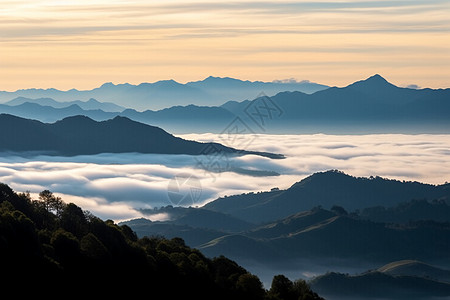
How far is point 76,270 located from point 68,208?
28.3 m

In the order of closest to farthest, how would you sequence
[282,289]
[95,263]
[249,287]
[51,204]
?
[95,263]
[249,287]
[282,289]
[51,204]

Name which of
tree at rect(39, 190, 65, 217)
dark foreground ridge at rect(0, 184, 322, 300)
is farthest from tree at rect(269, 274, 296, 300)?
tree at rect(39, 190, 65, 217)

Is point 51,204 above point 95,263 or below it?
above

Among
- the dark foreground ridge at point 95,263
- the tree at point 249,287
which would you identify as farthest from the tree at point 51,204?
the tree at point 249,287

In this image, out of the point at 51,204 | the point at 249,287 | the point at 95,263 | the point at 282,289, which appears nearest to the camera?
the point at 95,263

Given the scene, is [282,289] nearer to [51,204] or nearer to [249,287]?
[249,287]

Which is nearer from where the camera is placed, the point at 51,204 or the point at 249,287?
the point at 249,287

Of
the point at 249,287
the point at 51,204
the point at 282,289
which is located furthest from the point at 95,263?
the point at 282,289

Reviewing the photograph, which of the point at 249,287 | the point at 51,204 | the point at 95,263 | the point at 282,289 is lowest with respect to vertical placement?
the point at 282,289

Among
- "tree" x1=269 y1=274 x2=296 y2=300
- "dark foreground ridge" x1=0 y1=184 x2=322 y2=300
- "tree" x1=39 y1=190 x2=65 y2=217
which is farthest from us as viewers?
"tree" x1=39 y1=190 x2=65 y2=217

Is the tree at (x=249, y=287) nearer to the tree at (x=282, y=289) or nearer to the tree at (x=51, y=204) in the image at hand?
the tree at (x=282, y=289)

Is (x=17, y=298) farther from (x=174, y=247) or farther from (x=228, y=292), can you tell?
(x=174, y=247)

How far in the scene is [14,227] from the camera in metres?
131

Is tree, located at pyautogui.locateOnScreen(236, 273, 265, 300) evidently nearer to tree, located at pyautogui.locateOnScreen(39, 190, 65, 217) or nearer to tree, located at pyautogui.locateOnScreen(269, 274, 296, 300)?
tree, located at pyautogui.locateOnScreen(269, 274, 296, 300)
